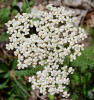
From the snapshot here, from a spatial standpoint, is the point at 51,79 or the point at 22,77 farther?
the point at 22,77

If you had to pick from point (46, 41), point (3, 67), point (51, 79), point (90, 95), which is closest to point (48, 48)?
point (46, 41)

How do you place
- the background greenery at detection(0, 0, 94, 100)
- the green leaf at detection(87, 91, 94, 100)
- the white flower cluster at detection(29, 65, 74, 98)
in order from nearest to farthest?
the white flower cluster at detection(29, 65, 74, 98) → the background greenery at detection(0, 0, 94, 100) → the green leaf at detection(87, 91, 94, 100)

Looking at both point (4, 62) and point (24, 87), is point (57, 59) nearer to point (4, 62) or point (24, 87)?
point (24, 87)

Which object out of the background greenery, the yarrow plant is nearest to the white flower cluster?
the yarrow plant

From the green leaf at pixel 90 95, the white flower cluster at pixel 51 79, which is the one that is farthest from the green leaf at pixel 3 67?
the green leaf at pixel 90 95

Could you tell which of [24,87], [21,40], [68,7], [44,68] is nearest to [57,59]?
[44,68]

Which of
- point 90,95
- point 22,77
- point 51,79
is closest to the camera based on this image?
point 51,79

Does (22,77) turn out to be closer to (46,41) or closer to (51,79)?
(51,79)

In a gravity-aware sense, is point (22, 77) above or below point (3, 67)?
below

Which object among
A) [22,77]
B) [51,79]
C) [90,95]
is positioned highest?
[51,79]

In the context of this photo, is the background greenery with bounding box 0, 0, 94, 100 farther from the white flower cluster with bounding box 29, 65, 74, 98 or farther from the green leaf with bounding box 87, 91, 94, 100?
the white flower cluster with bounding box 29, 65, 74, 98

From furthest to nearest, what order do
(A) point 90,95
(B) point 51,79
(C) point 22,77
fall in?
(C) point 22,77 < (A) point 90,95 < (B) point 51,79
